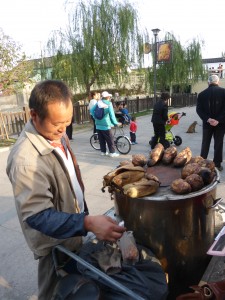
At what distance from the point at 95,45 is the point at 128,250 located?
14.8m

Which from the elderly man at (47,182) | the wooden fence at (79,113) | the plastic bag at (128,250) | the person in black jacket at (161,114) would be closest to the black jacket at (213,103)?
the person in black jacket at (161,114)

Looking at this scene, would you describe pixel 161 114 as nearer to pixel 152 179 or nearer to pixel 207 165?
pixel 207 165

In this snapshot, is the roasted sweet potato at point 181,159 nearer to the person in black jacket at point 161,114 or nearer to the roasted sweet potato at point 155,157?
the roasted sweet potato at point 155,157

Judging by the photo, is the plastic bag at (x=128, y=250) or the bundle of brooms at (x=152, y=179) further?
the bundle of brooms at (x=152, y=179)

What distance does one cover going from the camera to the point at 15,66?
10281mm

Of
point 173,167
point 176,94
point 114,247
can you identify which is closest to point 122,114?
point 173,167

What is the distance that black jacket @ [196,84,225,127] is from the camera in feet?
17.1

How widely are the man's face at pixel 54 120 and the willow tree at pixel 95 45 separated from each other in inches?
566

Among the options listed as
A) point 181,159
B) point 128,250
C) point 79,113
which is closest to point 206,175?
point 181,159

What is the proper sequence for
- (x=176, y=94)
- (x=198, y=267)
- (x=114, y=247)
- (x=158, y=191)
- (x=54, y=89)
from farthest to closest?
(x=176, y=94) < (x=198, y=267) < (x=158, y=191) < (x=114, y=247) < (x=54, y=89)

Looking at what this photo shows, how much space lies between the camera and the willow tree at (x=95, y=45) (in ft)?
48.5

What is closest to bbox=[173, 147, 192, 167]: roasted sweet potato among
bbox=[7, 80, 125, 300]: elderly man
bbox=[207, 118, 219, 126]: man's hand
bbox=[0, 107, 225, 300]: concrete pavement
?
bbox=[7, 80, 125, 300]: elderly man

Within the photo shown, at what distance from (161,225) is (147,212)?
0.14 metres

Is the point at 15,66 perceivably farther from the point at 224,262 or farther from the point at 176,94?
the point at 176,94
